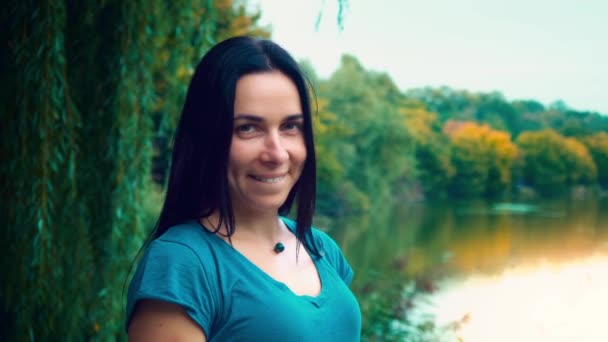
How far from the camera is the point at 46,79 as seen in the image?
84.4 inches

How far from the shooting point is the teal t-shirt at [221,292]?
102cm

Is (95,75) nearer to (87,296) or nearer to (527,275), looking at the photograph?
(87,296)

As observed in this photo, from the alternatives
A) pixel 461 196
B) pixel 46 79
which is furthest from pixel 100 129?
pixel 461 196

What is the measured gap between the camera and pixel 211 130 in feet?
3.76

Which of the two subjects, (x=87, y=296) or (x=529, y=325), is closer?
(x=87, y=296)

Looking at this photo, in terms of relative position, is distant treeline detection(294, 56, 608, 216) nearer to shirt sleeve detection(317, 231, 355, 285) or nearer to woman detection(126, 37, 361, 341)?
shirt sleeve detection(317, 231, 355, 285)

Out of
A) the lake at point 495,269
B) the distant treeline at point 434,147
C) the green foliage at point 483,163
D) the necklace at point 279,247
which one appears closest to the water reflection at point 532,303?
the lake at point 495,269

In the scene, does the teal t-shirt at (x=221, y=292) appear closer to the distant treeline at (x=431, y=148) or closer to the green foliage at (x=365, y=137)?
the distant treeline at (x=431, y=148)

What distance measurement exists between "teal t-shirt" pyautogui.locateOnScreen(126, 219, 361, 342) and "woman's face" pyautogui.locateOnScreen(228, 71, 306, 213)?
124 millimetres

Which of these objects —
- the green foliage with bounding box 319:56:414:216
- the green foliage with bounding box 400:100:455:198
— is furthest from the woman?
the green foliage with bounding box 400:100:455:198

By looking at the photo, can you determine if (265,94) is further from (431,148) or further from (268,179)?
(431,148)

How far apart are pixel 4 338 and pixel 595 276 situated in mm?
8593

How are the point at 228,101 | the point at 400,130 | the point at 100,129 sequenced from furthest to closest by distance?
the point at 400,130, the point at 100,129, the point at 228,101

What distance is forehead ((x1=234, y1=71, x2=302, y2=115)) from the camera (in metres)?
1.16
